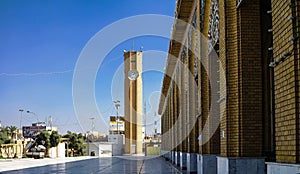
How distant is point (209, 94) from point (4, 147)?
194 ft

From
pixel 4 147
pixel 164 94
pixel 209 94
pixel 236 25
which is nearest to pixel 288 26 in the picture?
pixel 236 25

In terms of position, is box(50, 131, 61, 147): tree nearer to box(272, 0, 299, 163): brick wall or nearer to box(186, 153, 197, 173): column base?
box(186, 153, 197, 173): column base

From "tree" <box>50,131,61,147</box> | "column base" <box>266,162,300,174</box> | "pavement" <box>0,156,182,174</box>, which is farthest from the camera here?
"tree" <box>50,131,61,147</box>

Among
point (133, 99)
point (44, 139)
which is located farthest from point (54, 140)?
point (133, 99)

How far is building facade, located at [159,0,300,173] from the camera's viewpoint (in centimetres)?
565

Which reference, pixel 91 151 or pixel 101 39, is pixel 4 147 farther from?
pixel 101 39

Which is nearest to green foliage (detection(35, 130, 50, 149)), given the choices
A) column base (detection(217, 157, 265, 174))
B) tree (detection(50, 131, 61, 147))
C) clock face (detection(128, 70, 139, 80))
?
tree (detection(50, 131, 61, 147))

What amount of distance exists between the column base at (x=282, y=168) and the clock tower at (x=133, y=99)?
196 feet

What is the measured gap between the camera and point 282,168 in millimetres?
5711

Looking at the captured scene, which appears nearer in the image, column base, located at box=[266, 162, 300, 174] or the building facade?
column base, located at box=[266, 162, 300, 174]

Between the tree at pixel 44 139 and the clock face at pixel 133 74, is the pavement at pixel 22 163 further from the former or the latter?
the tree at pixel 44 139

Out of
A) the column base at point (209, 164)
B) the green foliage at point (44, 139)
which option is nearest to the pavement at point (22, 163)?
the column base at point (209, 164)

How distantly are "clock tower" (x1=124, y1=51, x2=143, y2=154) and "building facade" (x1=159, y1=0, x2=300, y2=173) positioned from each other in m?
50.8

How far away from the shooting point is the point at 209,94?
1453cm
